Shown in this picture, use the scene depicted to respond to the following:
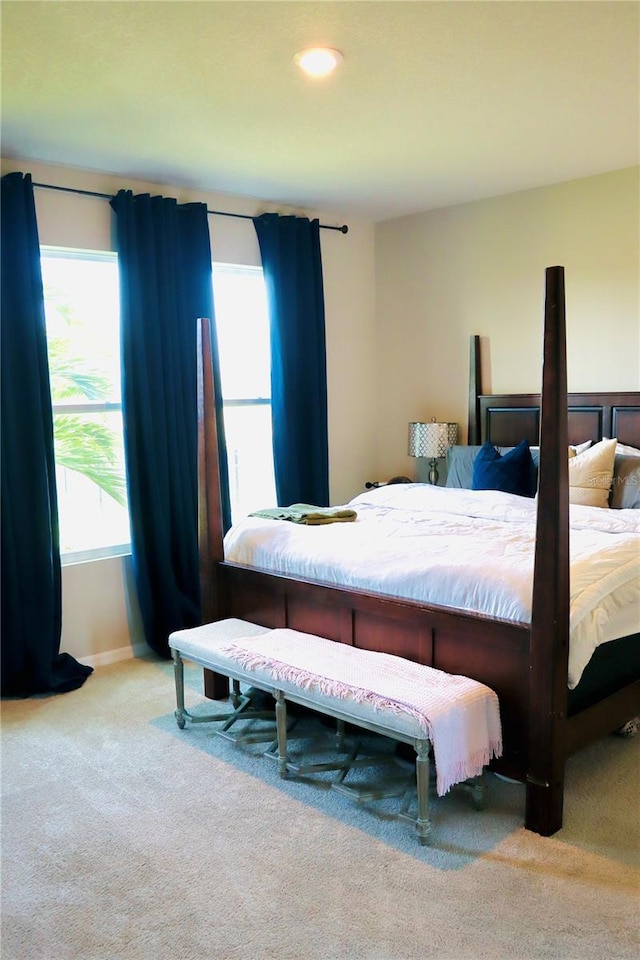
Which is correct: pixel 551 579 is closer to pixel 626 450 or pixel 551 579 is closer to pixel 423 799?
pixel 423 799

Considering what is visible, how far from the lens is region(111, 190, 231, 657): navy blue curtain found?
4.10m

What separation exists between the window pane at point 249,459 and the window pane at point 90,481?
2.51 feet

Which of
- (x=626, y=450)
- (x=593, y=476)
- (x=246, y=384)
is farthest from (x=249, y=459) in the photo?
(x=626, y=450)

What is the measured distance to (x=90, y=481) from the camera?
4242 millimetres

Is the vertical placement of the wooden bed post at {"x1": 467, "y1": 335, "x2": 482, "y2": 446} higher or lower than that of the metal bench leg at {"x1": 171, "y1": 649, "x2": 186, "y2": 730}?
higher

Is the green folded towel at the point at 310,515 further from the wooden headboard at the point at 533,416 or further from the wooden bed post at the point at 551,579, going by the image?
the wooden bed post at the point at 551,579

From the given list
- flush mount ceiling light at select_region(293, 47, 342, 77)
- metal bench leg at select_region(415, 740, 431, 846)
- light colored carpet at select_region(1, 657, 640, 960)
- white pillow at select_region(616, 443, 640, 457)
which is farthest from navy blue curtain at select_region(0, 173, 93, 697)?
white pillow at select_region(616, 443, 640, 457)

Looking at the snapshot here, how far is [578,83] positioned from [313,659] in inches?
93.7

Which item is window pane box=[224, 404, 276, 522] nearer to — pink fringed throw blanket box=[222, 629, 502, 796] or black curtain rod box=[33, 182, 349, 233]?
black curtain rod box=[33, 182, 349, 233]

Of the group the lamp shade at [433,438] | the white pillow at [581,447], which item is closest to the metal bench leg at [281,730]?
the white pillow at [581,447]

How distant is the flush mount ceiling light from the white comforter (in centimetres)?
178

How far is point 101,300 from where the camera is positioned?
423 centimetres

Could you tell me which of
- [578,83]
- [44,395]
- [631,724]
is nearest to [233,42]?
[578,83]

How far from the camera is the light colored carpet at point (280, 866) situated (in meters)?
2.01
